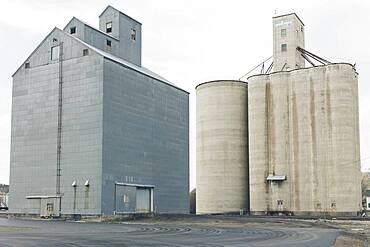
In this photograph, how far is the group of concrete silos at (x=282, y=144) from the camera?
255ft

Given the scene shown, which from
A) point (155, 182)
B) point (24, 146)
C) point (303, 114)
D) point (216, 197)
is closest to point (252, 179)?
point (216, 197)

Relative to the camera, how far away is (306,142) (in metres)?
79.5

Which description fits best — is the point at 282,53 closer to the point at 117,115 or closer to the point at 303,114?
the point at 303,114

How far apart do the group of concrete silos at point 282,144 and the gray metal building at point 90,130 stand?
13932 mm

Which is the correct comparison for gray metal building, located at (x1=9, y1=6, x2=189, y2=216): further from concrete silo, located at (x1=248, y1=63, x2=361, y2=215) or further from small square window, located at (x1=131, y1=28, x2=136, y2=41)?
concrete silo, located at (x1=248, y1=63, x2=361, y2=215)

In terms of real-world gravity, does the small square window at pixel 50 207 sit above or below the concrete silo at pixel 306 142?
below

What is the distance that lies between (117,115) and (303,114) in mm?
30990

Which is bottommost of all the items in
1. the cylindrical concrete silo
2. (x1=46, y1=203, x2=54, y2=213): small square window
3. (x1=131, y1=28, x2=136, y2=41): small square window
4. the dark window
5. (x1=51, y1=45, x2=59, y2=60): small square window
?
(x1=46, y1=203, x2=54, y2=213): small square window

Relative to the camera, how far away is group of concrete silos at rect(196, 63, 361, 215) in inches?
3056

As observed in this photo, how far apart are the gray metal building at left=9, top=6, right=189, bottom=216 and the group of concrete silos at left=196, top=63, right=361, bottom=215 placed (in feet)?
45.7

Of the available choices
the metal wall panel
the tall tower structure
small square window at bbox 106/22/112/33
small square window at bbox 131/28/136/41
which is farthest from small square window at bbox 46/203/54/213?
the tall tower structure

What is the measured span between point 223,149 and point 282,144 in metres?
10.9

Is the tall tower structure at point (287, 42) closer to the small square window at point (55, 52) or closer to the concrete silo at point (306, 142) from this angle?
the concrete silo at point (306, 142)

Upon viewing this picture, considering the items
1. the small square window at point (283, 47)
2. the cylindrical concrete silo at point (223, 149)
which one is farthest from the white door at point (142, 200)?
the small square window at point (283, 47)
